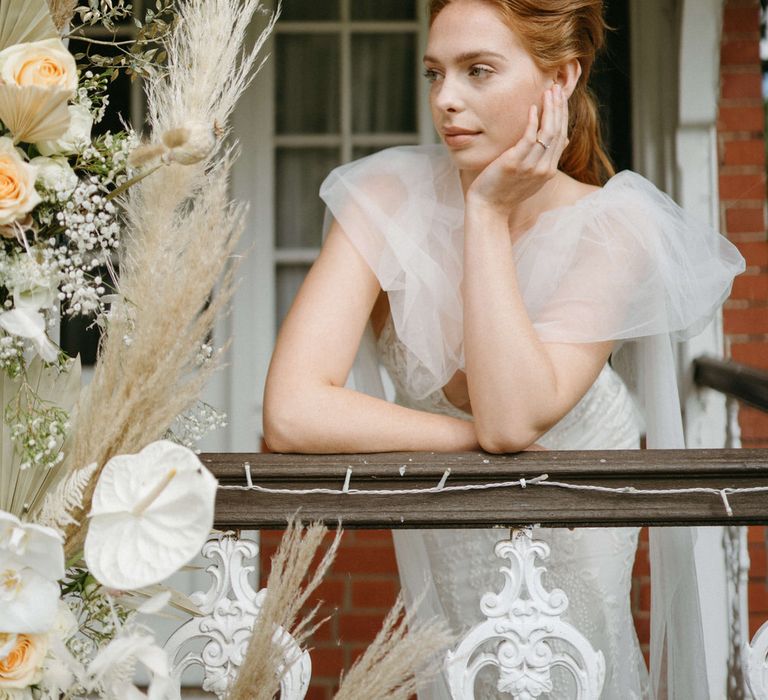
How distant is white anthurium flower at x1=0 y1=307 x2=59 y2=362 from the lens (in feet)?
3.71

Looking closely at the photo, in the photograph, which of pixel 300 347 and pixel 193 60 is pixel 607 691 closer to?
pixel 300 347

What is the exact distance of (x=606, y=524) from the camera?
4.89 ft

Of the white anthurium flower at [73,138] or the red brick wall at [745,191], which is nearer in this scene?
the white anthurium flower at [73,138]

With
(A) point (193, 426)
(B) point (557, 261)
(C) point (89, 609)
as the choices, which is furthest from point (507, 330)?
(C) point (89, 609)

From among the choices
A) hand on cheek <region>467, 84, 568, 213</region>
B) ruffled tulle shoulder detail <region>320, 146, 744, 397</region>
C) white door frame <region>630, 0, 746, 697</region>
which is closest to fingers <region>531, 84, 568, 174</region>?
hand on cheek <region>467, 84, 568, 213</region>

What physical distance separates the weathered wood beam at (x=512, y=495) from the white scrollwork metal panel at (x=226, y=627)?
0.20 ft

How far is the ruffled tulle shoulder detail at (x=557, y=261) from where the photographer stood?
195 centimetres

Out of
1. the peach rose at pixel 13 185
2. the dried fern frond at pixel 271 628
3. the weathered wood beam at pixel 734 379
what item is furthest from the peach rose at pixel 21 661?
the weathered wood beam at pixel 734 379

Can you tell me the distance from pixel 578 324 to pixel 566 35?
597mm

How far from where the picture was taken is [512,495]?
1.49 metres

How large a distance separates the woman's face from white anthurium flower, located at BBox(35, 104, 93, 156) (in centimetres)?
85

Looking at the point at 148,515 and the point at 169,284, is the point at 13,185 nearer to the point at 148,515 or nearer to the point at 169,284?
the point at 169,284

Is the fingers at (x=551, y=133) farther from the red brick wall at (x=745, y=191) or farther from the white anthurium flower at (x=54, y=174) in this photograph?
the red brick wall at (x=745, y=191)

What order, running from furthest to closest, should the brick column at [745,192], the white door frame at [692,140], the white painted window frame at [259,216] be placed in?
the white painted window frame at [259,216] < the brick column at [745,192] < the white door frame at [692,140]
